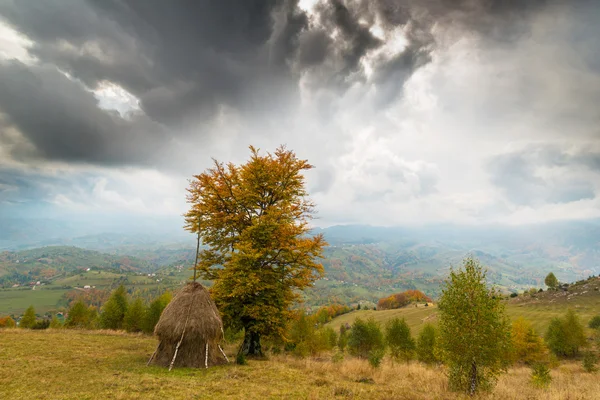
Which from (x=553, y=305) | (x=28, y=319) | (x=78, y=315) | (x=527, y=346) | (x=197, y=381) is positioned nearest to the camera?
(x=197, y=381)

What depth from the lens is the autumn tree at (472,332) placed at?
12734mm

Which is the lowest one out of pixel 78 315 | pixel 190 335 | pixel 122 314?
pixel 78 315

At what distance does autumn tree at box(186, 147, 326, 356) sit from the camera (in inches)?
742

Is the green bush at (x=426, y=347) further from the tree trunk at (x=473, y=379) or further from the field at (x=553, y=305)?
the tree trunk at (x=473, y=379)

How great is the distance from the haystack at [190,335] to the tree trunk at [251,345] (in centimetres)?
282

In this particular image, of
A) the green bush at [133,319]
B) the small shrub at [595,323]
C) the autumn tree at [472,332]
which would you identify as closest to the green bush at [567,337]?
the small shrub at [595,323]

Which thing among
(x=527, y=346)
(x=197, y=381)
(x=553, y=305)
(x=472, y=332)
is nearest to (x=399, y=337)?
(x=527, y=346)

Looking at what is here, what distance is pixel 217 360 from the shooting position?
55.7ft

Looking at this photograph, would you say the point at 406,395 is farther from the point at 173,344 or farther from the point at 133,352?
the point at 133,352

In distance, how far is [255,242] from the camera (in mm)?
19562

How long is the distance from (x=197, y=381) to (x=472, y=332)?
13227mm

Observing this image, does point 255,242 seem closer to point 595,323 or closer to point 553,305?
point 595,323

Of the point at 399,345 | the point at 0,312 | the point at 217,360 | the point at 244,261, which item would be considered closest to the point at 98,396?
the point at 217,360

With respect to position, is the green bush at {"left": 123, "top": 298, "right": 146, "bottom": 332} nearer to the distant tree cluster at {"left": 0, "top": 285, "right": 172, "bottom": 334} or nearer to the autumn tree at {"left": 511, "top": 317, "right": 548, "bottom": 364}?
the distant tree cluster at {"left": 0, "top": 285, "right": 172, "bottom": 334}
